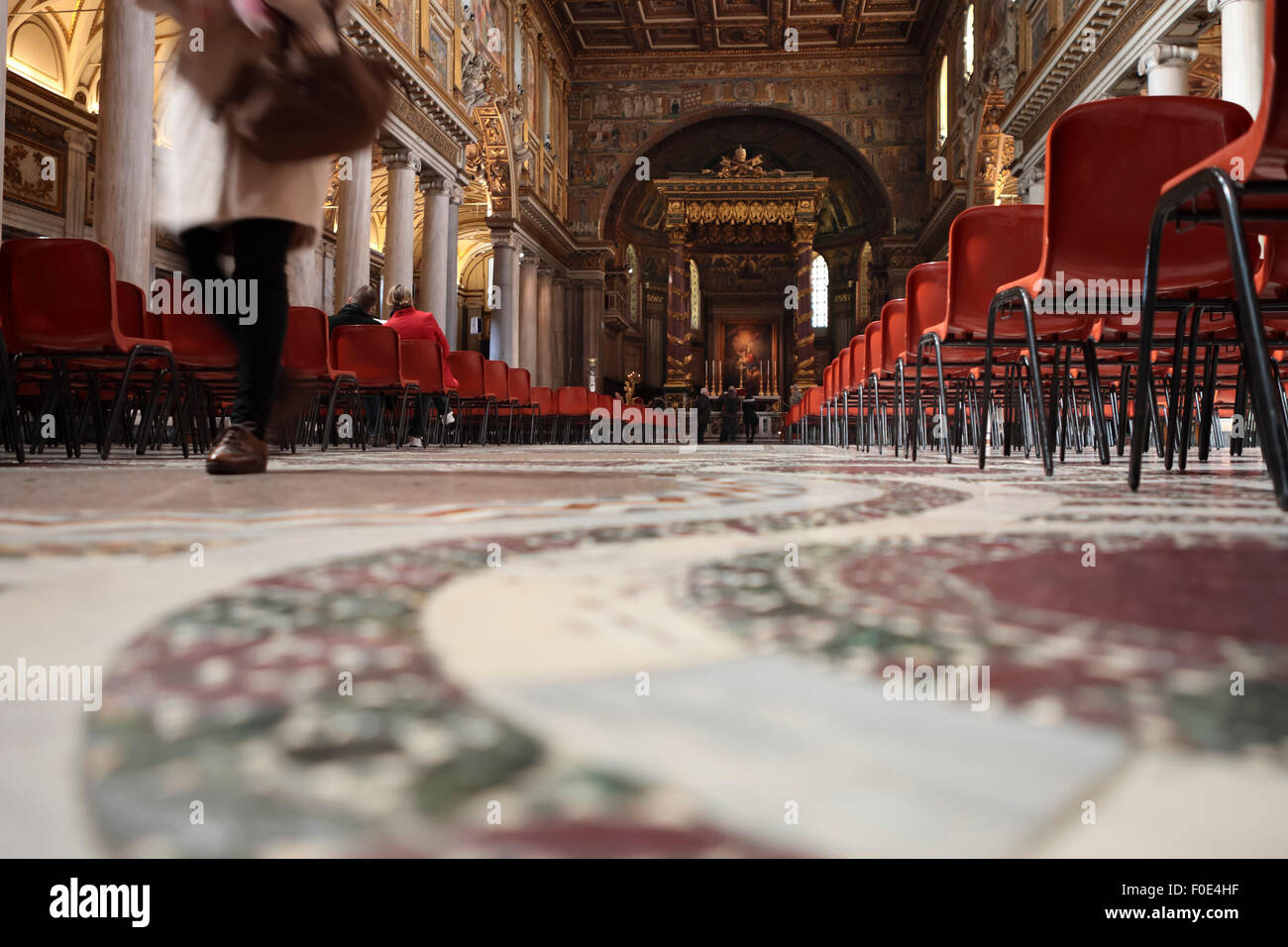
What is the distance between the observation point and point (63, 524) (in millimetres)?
828

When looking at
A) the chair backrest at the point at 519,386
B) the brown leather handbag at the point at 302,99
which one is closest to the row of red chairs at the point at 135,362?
the brown leather handbag at the point at 302,99

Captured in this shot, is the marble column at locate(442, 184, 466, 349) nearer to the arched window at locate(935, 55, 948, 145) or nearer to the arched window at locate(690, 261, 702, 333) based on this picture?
the arched window at locate(935, 55, 948, 145)

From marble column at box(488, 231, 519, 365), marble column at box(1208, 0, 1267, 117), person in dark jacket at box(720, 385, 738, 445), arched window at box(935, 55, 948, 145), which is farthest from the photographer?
arched window at box(935, 55, 948, 145)

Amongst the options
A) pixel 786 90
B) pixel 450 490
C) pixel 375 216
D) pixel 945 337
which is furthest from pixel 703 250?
pixel 450 490

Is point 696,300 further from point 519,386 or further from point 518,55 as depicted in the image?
point 519,386

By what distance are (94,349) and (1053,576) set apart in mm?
3037

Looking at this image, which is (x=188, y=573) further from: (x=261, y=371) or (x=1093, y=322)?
(x=1093, y=322)

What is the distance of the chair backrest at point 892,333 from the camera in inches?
151

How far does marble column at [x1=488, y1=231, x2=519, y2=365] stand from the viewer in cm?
1377

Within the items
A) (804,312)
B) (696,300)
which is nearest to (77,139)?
(804,312)

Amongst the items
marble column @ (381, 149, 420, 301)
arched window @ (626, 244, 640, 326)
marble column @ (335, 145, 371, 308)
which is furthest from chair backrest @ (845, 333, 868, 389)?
arched window @ (626, 244, 640, 326)

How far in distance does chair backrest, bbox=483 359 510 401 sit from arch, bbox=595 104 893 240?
10086mm

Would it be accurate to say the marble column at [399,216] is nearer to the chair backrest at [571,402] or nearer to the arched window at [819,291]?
the chair backrest at [571,402]

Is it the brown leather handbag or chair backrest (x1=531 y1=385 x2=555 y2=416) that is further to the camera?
chair backrest (x1=531 y1=385 x2=555 y2=416)
